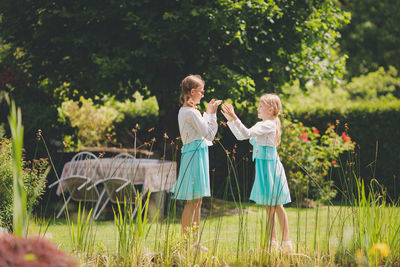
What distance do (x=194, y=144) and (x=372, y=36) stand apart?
18.0m

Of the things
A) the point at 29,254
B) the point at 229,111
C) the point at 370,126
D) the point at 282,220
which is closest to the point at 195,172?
the point at 229,111

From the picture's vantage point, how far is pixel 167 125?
727 centimetres

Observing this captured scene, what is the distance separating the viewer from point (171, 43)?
6.16 meters

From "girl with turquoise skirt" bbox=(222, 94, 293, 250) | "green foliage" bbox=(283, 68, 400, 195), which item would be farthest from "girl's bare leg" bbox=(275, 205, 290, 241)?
"green foliage" bbox=(283, 68, 400, 195)

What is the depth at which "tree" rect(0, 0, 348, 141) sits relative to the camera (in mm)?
5953

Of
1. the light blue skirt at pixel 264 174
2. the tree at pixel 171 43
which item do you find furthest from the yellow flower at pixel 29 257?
the tree at pixel 171 43

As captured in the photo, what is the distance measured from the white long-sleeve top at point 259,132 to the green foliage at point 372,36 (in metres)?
16.3

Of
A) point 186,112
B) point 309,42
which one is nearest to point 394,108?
point 309,42

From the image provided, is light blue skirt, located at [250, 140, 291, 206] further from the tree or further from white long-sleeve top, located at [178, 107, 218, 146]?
the tree

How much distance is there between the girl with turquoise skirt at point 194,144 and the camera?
3.84m

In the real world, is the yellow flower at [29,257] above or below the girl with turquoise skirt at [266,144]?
below

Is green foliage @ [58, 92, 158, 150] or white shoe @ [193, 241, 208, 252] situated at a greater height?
green foliage @ [58, 92, 158, 150]

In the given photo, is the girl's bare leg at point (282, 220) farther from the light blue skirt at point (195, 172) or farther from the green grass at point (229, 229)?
the light blue skirt at point (195, 172)

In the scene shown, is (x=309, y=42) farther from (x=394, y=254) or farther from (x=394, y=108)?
(x=394, y=254)
